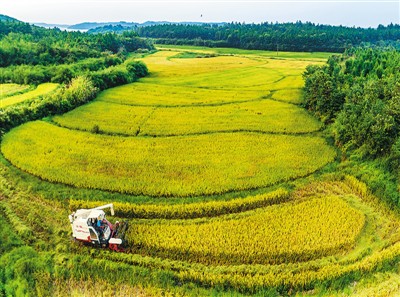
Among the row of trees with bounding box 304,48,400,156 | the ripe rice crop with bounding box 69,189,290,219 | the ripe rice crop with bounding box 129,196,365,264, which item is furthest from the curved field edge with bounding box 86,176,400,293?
the row of trees with bounding box 304,48,400,156

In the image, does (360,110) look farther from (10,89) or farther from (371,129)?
(10,89)

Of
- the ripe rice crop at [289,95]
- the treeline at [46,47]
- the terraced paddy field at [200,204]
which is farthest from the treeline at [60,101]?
the ripe rice crop at [289,95]

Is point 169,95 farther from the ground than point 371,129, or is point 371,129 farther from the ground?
point 371,129

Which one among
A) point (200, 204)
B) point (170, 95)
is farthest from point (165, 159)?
point (170, 95)

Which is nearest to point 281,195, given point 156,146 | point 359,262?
point 359,262

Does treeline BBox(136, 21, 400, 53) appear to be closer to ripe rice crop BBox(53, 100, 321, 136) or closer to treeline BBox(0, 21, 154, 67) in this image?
treeline BBox(0, 21, 154, 67)

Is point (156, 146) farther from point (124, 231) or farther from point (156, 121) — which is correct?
point (124, 231)
